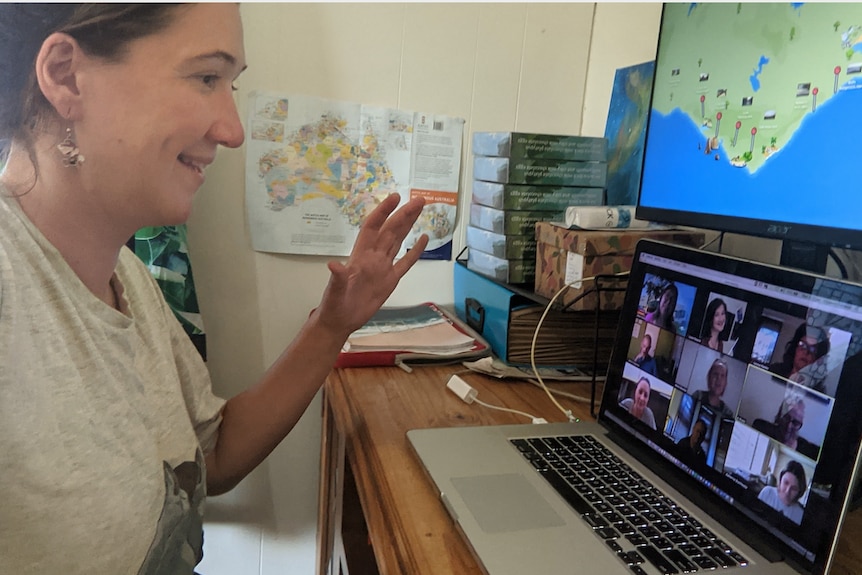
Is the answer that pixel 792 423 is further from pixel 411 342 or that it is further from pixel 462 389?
pixel 411 342

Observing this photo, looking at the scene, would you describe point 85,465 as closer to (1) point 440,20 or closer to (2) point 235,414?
(2) point 235,414

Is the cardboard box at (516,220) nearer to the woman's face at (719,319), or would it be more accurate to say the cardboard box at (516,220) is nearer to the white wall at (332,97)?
the white wall at (332,97)

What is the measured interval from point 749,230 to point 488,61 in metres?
0.79

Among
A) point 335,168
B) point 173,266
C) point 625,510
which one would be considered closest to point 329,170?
point 335,168

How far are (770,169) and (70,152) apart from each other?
738mm

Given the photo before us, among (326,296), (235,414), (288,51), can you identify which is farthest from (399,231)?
(288,51)

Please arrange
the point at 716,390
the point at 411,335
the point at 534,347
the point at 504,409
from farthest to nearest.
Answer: the point at 411,335 < the point at 534,347 < the point at 504,409 < the point at 716,390

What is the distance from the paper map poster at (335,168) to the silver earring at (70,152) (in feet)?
2.26

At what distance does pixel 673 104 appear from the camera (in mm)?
840

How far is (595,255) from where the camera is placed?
0.93 meters

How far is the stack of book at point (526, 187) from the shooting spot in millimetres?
1113

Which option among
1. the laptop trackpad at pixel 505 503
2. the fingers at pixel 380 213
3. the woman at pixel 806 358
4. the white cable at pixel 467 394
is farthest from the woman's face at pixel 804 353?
the fingers at pixel 380 213

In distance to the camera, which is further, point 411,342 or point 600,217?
point 411,342

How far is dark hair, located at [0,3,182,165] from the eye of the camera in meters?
0.52
